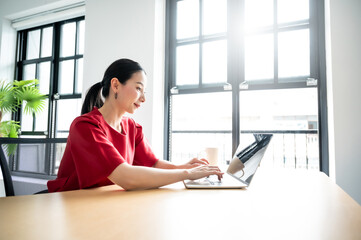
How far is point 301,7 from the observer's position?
2318 millimetres

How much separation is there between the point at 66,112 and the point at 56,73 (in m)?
0.62

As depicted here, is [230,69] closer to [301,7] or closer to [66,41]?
[301,7]

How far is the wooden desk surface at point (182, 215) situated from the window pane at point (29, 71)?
11.9ft

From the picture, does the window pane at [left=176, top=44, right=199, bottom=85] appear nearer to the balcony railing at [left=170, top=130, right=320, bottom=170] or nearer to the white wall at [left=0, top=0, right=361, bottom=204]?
the white wall at [left=0, top=0, right=361, bottom=204]

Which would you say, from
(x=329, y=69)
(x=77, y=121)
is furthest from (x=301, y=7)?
(x=77, y=121)

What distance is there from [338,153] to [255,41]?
4.35 ft

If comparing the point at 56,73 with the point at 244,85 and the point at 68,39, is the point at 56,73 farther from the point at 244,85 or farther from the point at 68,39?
the point at 244,85

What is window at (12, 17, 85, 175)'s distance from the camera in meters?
A: 3.33

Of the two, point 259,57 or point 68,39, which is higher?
point 68,39

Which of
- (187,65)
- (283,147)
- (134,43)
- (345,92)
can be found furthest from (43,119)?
(283,147)

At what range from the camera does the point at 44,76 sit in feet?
11.7

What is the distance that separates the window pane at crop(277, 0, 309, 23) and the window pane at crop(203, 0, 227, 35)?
564mm

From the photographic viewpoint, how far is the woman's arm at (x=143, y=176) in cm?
84

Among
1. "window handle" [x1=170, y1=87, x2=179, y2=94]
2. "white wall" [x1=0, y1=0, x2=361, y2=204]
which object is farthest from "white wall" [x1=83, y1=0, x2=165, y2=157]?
"window handle" [x1=170, y1=87, x2=179, y2=94]
